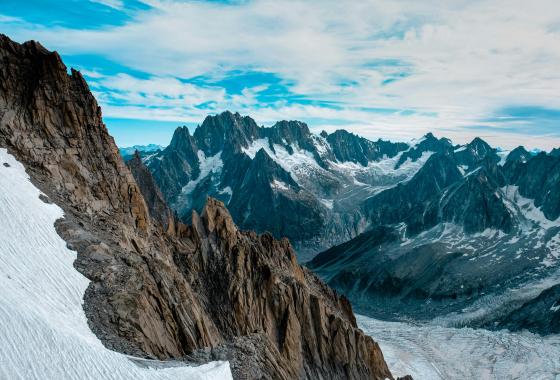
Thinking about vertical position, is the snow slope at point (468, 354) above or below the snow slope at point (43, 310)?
below

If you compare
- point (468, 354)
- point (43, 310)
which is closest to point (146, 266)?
point (43, 310)

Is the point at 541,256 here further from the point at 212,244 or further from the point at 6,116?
the point at 6,116

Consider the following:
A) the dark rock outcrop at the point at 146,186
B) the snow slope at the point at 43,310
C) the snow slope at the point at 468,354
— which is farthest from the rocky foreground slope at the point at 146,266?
the dark rock outcrop at the point at 146,186

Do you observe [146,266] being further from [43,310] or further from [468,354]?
[468,354]

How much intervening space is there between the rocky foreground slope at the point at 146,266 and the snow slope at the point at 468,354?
1716 inches

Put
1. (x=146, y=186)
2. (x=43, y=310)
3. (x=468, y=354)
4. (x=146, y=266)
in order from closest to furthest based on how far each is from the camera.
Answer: (x=43, y=310)
(x=146, y=266)
(x=468, y=354)
(x=146, y=186)

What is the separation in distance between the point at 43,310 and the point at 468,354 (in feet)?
360

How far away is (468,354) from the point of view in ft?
354

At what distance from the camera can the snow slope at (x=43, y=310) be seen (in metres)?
19.3

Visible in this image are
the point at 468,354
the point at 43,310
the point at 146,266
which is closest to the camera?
the point at 43,310

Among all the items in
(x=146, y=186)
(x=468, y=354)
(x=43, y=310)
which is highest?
(x=43, y=310)

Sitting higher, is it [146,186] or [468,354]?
[146,186]

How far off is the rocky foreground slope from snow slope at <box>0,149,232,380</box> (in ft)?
3.44

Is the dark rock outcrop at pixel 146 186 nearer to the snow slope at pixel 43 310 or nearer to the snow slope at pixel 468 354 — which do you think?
the snow slope at pixel 468 354
